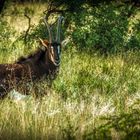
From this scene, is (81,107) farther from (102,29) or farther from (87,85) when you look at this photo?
(102,29)

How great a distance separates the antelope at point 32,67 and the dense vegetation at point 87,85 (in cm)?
21

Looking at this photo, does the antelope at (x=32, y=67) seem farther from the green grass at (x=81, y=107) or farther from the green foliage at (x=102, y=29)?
the green foliage at (x=102, y=29)

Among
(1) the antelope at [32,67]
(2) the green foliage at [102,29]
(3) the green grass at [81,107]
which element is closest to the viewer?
(3) the green grass at [81,107]

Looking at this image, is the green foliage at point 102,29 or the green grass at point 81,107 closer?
the green grass at point 81,107

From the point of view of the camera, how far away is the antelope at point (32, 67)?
9.20 meters

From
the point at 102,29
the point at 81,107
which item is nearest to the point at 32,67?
the point at 81,107

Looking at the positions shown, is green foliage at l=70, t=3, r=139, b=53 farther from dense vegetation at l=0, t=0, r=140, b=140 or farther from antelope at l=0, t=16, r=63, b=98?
antelope at l=0, t=16, r=63, b=98

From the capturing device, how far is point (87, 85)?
9.42m

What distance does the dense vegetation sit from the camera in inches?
256

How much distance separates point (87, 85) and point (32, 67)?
101 centimetres

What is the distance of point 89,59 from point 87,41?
148cm

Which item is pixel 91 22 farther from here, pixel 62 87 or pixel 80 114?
pixel 80 114

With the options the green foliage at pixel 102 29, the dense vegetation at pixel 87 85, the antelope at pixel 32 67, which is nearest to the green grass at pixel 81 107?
the dense vegetation at pixel 87 85

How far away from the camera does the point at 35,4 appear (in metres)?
23.2
